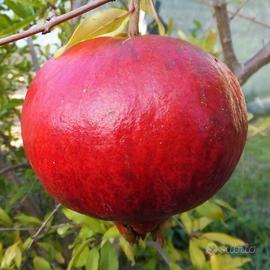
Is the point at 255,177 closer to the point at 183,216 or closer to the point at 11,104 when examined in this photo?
the point at 183,216

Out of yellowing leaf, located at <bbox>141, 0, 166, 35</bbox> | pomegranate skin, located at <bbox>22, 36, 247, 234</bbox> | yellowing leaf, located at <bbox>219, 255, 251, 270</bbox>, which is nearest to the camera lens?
pomegranate skin, located at <bbox>22, 36, 247, 234</bbox>

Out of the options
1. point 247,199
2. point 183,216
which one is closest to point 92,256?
point 183,216

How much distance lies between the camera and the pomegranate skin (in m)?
0.49

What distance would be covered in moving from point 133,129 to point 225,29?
2.60 ft

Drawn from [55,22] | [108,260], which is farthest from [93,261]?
[55,22]

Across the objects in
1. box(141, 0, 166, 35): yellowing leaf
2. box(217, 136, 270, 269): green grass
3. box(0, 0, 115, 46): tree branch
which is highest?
box(0, 0, 115, 46): tree branch

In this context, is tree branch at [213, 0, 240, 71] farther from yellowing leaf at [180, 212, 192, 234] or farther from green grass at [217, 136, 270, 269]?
green grass at [217, 136, 270, 269]

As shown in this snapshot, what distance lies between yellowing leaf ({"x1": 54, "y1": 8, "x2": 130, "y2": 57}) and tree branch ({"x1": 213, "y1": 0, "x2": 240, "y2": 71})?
0.60 m

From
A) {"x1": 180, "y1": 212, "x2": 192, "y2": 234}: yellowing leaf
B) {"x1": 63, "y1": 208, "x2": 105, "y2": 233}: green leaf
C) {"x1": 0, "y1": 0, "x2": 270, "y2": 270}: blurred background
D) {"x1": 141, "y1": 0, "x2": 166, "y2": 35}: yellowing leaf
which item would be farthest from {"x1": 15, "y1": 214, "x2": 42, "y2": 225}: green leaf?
{"x1": 141, "y1": 0, "x2": 166, "y2": 35}: yellowing leaf

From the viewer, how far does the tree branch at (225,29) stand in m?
1.17

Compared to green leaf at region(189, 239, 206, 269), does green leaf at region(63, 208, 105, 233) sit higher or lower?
higher

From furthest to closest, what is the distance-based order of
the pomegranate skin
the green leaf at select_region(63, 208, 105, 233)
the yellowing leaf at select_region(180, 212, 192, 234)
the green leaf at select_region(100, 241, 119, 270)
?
the yellowing leaf at select_region(180, 212, 192, 234) < the green leaf at select_region(63, 208, 105, 233) < the green leaf at select_region(100, 241, 119, 270) < the pomegranate skin

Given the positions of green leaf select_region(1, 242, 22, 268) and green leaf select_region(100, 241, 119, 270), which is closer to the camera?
green leaf select_region(100, 241, 119, 270)

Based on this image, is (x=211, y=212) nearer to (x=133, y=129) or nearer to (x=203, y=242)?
(x=203, y=242)
